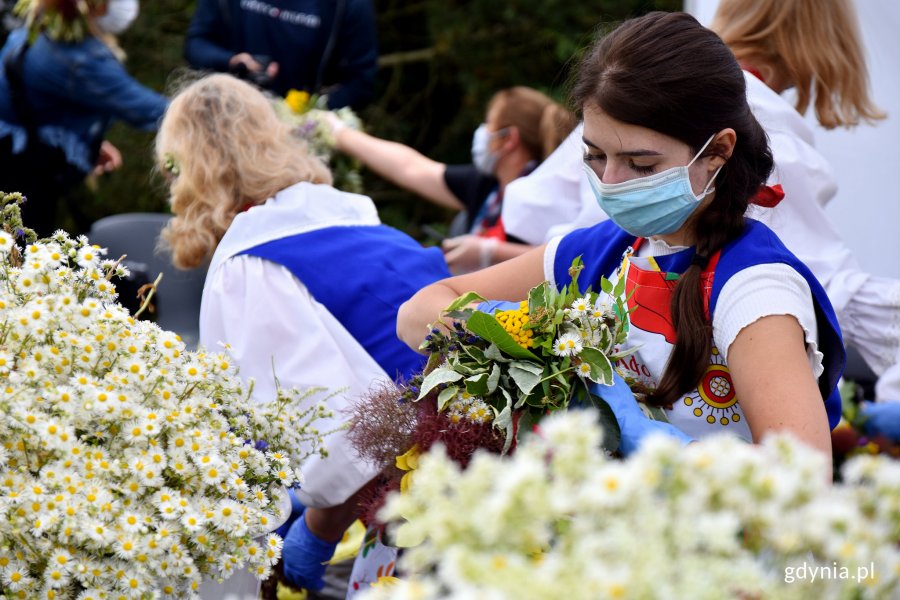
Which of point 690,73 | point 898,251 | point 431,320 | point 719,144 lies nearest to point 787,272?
point 719,144

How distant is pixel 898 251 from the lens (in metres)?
3.80

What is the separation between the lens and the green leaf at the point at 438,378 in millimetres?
1571

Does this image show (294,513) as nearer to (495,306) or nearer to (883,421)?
(495,306)

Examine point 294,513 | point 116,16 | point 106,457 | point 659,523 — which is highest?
point 659,523

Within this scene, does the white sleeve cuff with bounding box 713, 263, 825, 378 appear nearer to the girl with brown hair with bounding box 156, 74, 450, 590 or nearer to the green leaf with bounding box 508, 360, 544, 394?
the green leaf with bounding box 508, 360, 544, 394

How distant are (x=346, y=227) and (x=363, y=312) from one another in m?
0.28

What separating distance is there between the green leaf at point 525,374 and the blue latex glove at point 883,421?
2.36m

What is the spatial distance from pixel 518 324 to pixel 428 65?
6.65m

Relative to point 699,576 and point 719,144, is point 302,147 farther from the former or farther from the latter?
point 699,576

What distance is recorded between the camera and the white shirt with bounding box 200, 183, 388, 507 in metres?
2.61

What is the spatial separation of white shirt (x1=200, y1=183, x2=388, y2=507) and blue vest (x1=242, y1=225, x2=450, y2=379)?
26mm

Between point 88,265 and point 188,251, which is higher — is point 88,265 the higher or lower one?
the higher one

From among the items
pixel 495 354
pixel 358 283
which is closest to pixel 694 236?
pixel 495 354

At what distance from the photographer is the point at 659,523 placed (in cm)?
78
